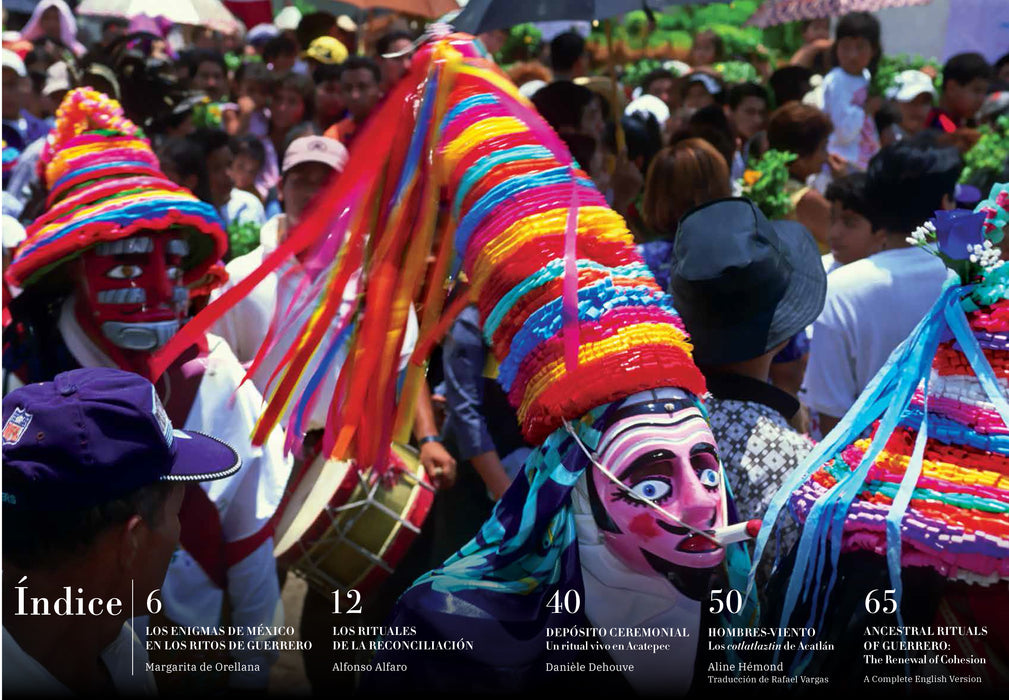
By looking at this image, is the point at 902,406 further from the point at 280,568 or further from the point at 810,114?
the point at 810,114

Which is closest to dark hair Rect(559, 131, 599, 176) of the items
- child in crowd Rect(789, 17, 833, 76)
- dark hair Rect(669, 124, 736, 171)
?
dark hair Rect(669, 124, 736, 171)

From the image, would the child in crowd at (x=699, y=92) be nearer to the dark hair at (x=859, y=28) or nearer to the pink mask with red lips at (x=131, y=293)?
the dark hair at (x=859, y=28)

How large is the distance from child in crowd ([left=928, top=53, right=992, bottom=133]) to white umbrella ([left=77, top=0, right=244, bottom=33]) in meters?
5.21

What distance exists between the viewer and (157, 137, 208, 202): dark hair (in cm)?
527

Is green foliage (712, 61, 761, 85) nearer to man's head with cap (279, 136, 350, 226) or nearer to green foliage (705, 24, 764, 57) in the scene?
green foliage (705, 24, 764, 57)

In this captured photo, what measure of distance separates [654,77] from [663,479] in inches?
335

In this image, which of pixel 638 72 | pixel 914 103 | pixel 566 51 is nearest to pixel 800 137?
pixel 566 51

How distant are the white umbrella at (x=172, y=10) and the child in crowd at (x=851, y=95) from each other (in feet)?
14.8

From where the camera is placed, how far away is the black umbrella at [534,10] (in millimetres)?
4541

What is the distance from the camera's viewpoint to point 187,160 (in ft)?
17.4

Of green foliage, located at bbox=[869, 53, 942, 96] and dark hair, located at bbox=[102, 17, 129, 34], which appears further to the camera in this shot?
dark hair, located at bbox=[102, 17, 129, 34]

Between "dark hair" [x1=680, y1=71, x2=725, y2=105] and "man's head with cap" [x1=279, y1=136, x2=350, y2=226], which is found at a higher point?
"man's head with cap" [x1=279, y1=136, x2=350, y2=226]

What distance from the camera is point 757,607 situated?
7.49 feet

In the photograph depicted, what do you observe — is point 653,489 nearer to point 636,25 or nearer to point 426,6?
point 426,6
